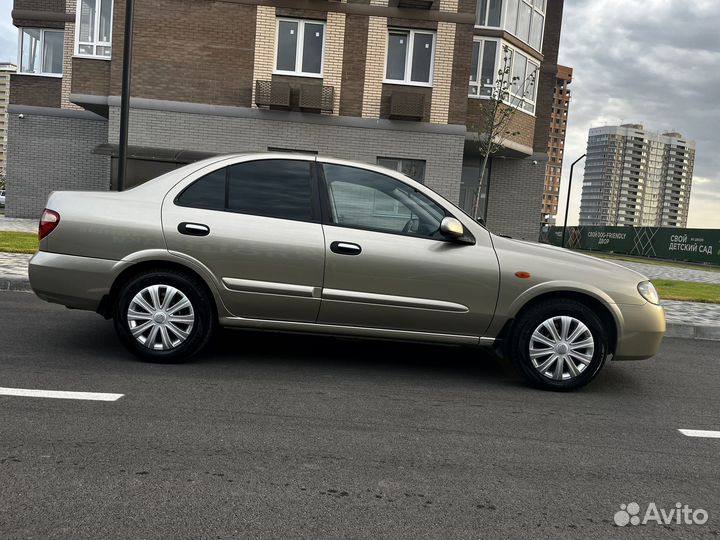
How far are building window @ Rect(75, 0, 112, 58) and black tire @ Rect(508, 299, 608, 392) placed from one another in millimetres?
17631

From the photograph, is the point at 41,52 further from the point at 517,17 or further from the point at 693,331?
the point at 693,331

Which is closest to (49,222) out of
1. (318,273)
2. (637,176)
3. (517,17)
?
(318,273)

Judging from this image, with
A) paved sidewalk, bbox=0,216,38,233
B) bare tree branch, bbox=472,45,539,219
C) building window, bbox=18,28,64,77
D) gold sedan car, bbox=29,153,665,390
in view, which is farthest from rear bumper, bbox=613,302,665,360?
building window, bbox=18,28,64,77

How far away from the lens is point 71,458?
3.36 metres

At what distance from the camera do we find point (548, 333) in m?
5.28

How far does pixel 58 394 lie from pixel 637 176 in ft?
565

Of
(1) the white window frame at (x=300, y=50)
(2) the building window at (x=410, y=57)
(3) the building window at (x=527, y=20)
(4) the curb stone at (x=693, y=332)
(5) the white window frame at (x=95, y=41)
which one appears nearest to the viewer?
(4) the curb stone at (x=693, y=332)

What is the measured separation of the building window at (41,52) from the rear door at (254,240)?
2155 centimetres

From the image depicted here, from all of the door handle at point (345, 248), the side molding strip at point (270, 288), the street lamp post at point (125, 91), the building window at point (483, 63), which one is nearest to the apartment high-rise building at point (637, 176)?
the building window at point (483, 63)

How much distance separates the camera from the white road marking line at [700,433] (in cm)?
448

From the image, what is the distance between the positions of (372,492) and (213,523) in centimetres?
79

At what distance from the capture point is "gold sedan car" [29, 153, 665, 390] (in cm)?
514

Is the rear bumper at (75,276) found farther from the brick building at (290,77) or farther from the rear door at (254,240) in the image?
the brick building at (290,77)

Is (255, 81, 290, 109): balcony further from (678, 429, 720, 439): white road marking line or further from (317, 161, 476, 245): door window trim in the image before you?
(678, 429, 720, 439): white road marking line
